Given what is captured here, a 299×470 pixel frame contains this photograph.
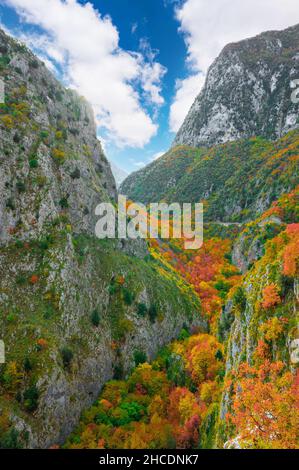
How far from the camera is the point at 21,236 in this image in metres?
55.5

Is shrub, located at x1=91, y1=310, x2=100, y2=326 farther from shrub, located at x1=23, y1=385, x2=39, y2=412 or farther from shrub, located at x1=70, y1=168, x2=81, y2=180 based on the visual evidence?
shrub, located at x1=70, y1=168, x2=81, y2=180

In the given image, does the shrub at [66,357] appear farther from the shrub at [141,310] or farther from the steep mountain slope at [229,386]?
the shrub at [141,310]

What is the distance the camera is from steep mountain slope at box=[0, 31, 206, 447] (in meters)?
42.5

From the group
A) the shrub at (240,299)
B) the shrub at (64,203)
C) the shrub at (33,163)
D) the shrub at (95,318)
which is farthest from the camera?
the shrub at (64,203)

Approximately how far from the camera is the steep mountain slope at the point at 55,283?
4250 cm

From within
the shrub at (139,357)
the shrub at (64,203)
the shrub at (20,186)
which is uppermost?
the shrub at (20,186)

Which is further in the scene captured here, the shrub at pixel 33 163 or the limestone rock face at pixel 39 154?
the shrub at pixel 33 163

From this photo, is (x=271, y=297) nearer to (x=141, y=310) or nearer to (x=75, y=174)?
(x=141, y=310)

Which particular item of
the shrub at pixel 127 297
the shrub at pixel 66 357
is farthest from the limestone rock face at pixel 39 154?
the shrub at pixel 66 357

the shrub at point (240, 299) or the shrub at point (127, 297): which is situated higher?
the shrub at point (240, 299)

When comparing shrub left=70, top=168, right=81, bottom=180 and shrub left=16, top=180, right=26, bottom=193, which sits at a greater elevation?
shrub left=70, top=168, right=81, bottom=180

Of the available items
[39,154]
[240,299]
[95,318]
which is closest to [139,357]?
[95,318]

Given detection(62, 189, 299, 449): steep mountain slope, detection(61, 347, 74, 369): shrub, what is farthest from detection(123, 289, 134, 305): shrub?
detection(61, 347, 74, 369): shrub
